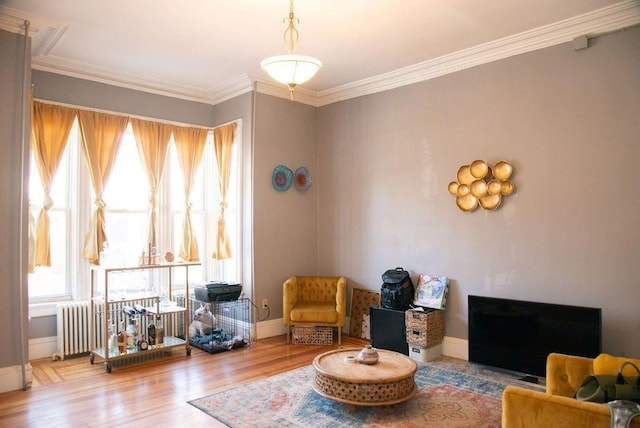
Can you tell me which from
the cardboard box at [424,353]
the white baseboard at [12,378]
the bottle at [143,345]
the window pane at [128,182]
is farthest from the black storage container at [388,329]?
the white baseboard at [12,378]

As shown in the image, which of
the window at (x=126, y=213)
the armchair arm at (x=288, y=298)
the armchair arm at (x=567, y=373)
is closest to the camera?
the armchair arm at (x=567, y=373)

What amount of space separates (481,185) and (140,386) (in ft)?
11.8

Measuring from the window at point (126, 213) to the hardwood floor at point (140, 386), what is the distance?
90cm

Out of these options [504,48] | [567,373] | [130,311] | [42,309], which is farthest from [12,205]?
[504,48]

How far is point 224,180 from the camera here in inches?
229

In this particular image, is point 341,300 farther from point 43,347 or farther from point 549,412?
point 549,412

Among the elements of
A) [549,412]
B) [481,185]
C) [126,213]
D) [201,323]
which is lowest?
[201,323]

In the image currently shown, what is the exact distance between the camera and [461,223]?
4.75 m

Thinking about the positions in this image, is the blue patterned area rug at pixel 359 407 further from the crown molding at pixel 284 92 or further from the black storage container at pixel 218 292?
the crown molding at pixel 284 92

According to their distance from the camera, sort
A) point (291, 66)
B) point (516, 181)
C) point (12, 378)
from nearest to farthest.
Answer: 1. point (291, 66)
2. point (12, 378)
3. point (516, 181)

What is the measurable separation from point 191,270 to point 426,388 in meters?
3.38

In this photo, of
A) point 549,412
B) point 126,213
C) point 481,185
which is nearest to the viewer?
point 549,412

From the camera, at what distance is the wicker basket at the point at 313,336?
5.32 m

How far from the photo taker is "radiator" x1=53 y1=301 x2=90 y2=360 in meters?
4.71
